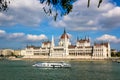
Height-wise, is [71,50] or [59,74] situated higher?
[71,50]

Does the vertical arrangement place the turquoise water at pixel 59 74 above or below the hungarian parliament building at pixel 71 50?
below

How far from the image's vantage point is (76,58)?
137500 mm

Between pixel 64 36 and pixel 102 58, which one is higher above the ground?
pixel 64 36

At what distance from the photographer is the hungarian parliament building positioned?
5404 inches

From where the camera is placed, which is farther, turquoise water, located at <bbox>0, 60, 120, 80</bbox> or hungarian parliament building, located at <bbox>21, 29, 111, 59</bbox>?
hungarian parliament building, located at <bbox>21, 29, 111, 59</bbox>

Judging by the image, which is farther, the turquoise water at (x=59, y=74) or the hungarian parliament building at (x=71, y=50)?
the hungarian parliament building at (x=71, y=50)

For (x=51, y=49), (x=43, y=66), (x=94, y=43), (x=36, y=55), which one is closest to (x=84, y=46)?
(x=94, y=43)

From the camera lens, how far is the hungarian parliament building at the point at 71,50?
13725 cm

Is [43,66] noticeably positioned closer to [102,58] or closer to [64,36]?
[102,58]

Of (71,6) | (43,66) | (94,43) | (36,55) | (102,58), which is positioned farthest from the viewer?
(36,55)

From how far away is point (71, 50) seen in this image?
143 metres

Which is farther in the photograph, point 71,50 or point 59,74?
point 71,50

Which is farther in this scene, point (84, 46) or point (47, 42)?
point (47, 42)

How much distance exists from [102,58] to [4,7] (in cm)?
12632
